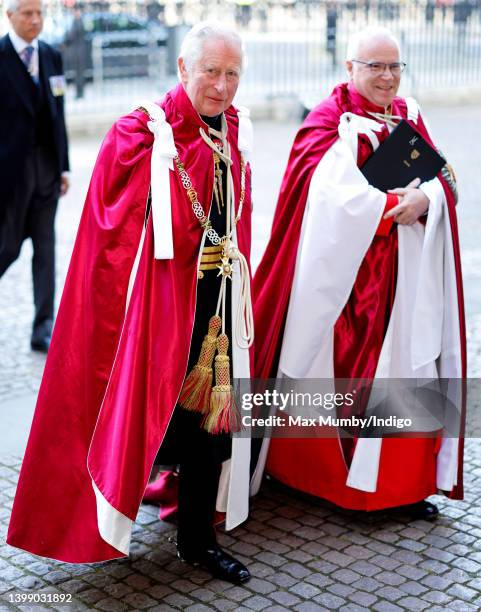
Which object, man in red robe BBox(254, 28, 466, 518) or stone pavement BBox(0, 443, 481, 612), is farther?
man in red robe BBox(254, 28, 466, 518)

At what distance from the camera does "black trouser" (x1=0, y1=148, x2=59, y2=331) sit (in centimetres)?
591

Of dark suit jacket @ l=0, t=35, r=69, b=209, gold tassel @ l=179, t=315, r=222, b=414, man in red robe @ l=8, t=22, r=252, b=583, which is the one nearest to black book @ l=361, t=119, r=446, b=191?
man in red robe @ l=8, t=22, r=252, b=583

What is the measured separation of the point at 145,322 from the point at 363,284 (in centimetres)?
109

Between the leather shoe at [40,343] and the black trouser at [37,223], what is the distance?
0.08 meters

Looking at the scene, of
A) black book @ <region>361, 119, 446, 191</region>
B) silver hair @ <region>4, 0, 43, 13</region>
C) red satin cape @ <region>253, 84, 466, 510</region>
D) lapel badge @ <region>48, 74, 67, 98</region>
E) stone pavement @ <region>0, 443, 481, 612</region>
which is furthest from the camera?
lapel badge @ <region>48, 74, 67, 98</region>

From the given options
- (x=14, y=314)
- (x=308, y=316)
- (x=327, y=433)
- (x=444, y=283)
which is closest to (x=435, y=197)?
(x=444, y=283)

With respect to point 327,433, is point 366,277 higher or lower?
higher

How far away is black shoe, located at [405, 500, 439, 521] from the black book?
1280mm

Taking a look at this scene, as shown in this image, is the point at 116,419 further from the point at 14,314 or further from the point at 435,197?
the point at 14,314

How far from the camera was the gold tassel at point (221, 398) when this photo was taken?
3514 millimetres

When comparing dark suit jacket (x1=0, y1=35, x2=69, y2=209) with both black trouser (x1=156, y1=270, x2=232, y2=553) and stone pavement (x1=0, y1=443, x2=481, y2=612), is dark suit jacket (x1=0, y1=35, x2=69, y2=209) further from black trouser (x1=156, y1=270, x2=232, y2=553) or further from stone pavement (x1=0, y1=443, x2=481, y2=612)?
black trouser (x1=156, y1=270, x2=232, y2=553)

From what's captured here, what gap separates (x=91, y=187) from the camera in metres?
3.42

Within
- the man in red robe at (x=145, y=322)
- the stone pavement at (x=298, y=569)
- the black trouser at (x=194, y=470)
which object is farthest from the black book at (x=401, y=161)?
the stone pavement at (x=298, y=569)

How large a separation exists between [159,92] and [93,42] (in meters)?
1.23
